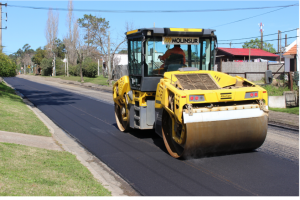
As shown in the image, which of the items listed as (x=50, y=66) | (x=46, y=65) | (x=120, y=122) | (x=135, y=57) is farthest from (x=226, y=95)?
(x=46, y=65)

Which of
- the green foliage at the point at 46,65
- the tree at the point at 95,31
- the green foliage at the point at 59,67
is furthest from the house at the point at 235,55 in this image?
the green foliage at the point at 46,65

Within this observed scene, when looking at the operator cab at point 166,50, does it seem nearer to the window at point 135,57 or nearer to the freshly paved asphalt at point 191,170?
the window at point 135,57

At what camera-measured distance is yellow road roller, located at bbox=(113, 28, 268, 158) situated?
6422 millimetres

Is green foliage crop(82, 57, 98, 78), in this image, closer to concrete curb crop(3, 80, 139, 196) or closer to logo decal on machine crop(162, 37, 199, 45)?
concrete curb crop(3, 80, 139, 196)

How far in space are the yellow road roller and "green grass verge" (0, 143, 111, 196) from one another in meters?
2.15

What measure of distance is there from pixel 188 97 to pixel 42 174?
3.08 m

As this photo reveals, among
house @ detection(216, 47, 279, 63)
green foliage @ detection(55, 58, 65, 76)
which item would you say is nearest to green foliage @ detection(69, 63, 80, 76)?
green foliage @ detection(55, 58, 65, 76)

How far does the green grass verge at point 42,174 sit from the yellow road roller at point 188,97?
7.06 ft

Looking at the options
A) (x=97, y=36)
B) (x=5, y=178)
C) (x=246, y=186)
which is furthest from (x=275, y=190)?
(x=97, y=36)

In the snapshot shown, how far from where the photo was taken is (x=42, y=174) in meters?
5.77

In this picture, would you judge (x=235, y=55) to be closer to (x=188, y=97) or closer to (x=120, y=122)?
(x=120, y=122)

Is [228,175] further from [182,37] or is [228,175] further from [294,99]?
[294,99]

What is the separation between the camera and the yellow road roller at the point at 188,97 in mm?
6422

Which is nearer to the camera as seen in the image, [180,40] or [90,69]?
[180,40]
